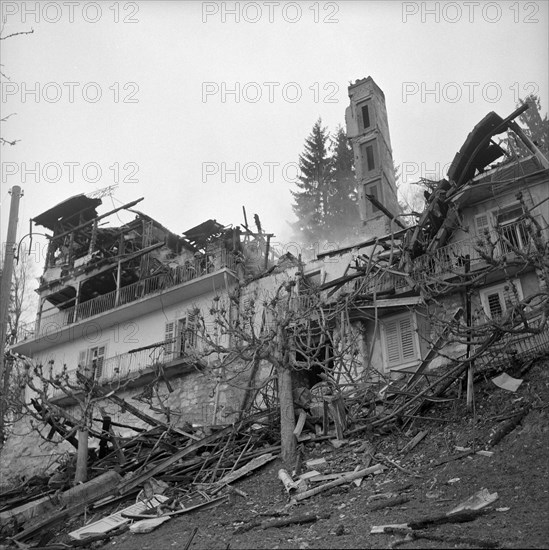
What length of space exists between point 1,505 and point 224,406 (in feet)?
27.1

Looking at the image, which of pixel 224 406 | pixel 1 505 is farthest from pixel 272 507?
pixel 224 406

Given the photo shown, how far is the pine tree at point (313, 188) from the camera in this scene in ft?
165

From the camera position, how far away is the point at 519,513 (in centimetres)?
890

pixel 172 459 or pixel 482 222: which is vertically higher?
pixel 482 222

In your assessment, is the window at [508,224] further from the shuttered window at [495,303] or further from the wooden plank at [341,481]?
the wooden plank at [341,481]

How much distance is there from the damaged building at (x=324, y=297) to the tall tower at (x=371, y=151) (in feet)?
0.29

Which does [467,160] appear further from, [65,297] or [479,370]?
[65,297]

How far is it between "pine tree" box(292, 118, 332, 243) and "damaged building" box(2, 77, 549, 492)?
1970cm

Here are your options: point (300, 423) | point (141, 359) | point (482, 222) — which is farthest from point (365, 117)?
point (300, 423)

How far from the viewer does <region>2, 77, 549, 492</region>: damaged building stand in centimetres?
1493

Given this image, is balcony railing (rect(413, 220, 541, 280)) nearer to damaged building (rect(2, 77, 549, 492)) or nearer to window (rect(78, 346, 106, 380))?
damaged building (rect(2, 77, 549, 492))

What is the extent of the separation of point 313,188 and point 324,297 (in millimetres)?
30512

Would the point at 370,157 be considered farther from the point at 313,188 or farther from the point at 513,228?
the point at 313,188

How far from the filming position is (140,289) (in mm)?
29188
